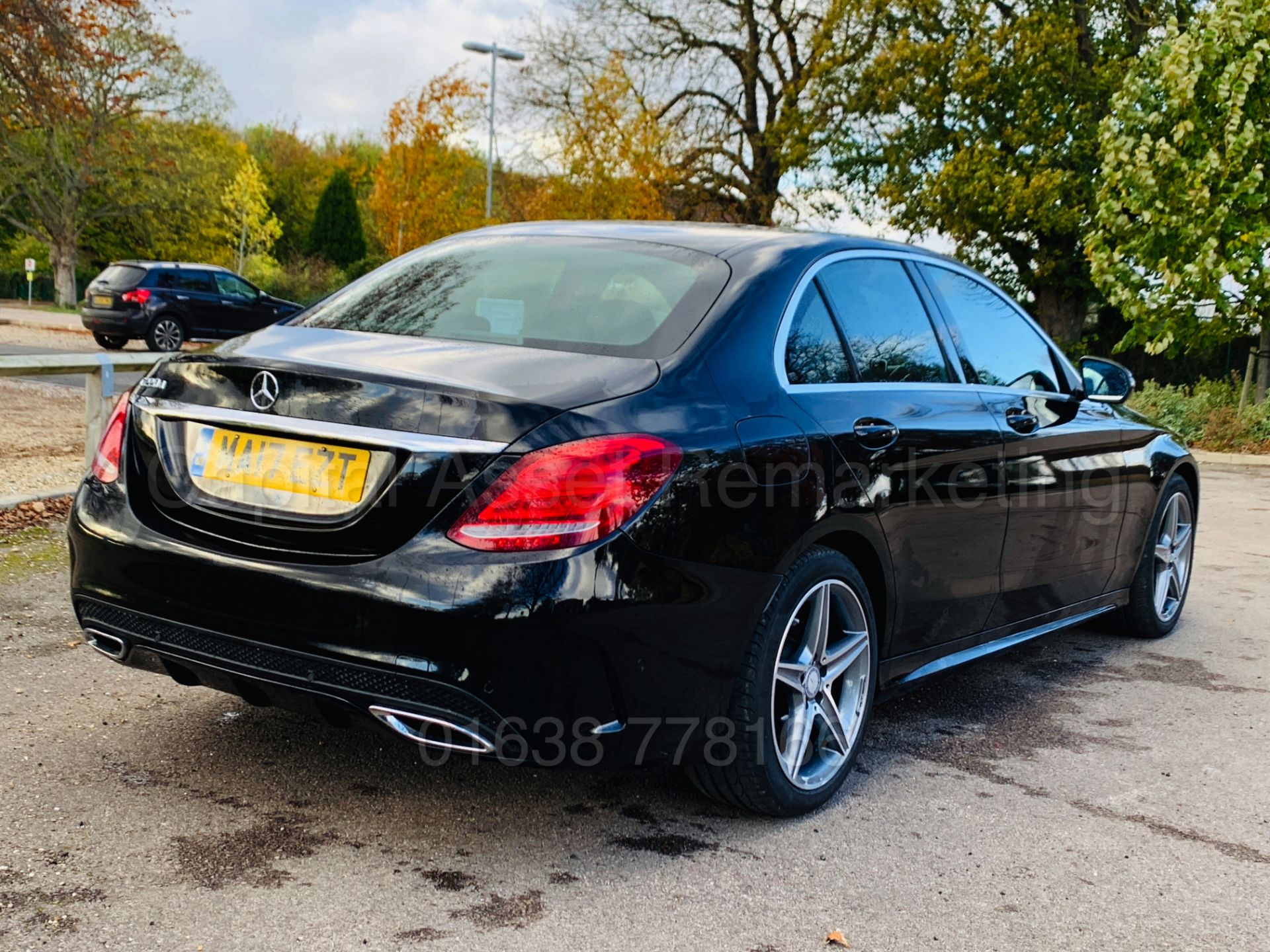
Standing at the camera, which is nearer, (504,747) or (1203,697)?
(504,747)

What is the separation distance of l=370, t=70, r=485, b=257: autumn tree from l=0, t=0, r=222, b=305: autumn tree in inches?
204

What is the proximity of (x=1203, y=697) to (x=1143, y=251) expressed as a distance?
581 inches

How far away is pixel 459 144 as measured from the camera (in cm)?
3144

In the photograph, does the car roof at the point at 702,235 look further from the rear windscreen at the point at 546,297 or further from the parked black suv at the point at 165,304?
the parked black suv at the point at 165,304

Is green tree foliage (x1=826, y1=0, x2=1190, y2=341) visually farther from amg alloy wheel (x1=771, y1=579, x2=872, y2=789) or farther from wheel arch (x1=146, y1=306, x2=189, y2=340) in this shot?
amg alloy wheel (x1=771, y1=579, x2=872, y2=789)

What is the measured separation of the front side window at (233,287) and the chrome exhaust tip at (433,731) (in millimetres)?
25027

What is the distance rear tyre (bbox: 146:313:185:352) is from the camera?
985 inches

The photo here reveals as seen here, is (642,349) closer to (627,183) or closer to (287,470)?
(287,470)

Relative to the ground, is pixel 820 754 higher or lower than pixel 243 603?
lower

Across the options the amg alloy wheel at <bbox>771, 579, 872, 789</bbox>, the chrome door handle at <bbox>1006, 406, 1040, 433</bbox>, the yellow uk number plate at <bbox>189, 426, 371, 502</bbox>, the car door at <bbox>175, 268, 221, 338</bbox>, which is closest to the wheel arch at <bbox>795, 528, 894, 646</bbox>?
the amg alloy wheel at <bbox>771, 579, 872, 789</bbox>

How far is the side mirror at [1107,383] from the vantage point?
208 inches

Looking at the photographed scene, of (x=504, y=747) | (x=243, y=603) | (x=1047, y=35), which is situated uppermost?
(x=1047, y=35)

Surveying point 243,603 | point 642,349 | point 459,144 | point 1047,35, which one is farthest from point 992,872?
point 459,144

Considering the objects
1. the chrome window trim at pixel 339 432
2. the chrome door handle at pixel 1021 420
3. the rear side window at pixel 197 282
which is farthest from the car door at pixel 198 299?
the chrome window trim at pixel 339 432
